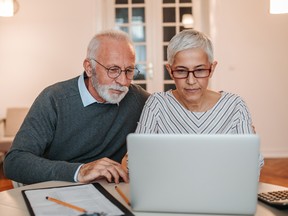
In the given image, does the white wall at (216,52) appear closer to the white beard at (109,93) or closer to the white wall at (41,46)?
the white wall at (41,46)

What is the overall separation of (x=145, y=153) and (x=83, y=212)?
24cm

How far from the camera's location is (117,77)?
1.82 metres

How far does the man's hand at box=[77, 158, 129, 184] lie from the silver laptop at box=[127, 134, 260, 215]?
1.13 feet

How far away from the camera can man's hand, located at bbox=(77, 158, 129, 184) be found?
1.37 metres

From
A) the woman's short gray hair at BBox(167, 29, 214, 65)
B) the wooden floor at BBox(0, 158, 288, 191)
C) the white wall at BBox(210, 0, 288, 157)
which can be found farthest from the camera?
the white wall at BBox(210, 0, 288, 157)

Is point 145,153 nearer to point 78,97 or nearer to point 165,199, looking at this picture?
point 165,199

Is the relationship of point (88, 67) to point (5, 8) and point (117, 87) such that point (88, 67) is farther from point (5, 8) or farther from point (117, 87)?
point (5, 8)

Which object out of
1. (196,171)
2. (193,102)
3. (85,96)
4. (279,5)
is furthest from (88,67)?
(279,5)

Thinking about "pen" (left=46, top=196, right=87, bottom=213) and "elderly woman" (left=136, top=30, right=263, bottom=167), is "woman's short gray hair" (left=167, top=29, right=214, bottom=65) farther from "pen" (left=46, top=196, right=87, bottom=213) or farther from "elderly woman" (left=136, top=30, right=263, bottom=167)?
"pen" (left=46, top=196, right=87, bottom=213)

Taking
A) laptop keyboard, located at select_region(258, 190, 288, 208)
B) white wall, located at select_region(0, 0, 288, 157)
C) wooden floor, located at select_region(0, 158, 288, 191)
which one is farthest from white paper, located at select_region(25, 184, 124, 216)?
white wall, located at select_region(0, 0, 288, 157)

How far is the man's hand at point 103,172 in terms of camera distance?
1.37m

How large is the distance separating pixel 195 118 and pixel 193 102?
0.23 feet

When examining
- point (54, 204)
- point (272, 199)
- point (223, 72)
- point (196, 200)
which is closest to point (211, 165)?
point (196, 200)

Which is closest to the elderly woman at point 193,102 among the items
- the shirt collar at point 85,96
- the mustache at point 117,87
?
the mustache at point 117,87
